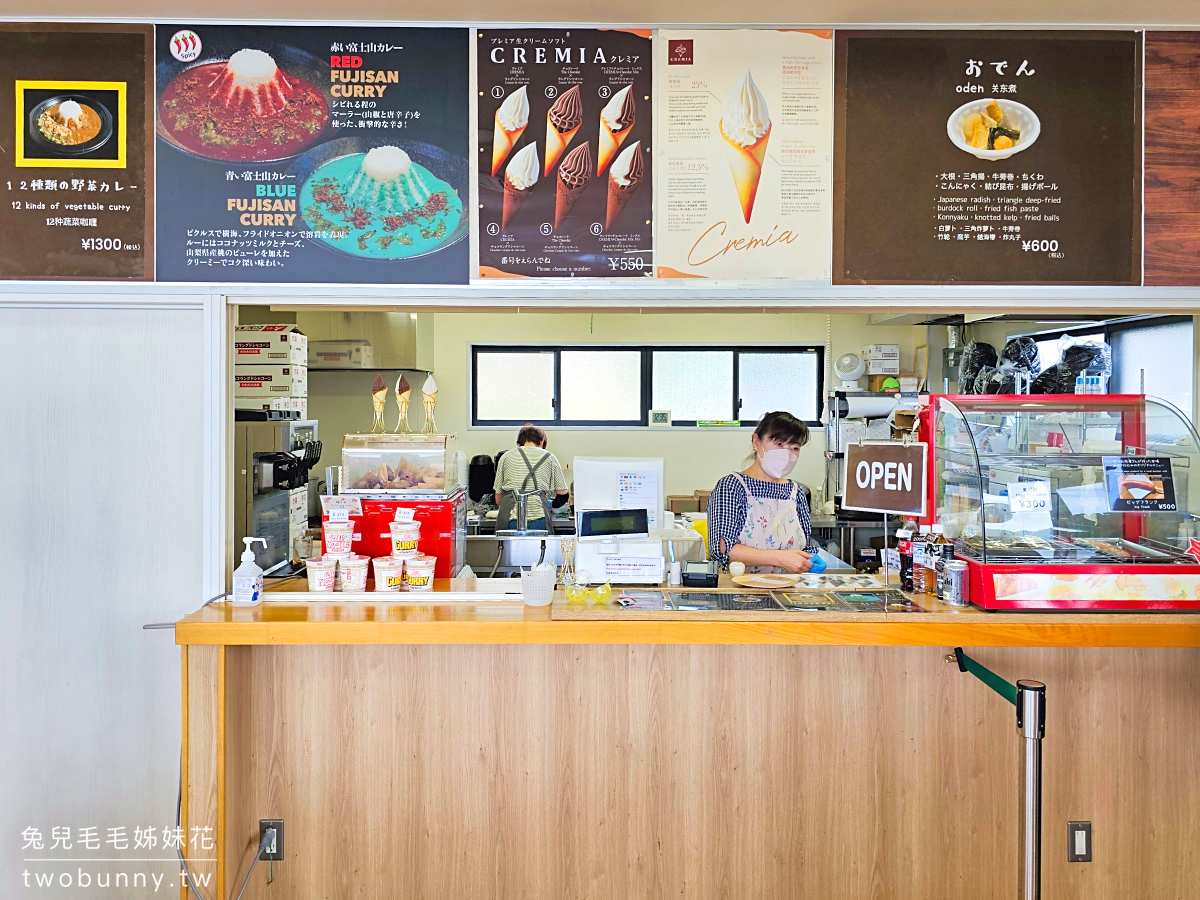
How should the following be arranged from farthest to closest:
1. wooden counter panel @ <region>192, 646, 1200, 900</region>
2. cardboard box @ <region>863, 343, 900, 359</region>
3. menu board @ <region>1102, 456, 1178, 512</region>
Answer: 1. cardboard box @ <region>863, 343, 900, 359</region>
2. wooden counter panel @ <region>192, 646, 1200, 900</region>
3. menu board @ <region>1102, 456, 1178, 512</region>

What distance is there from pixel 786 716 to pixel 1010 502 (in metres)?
0.88

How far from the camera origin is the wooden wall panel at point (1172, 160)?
7.64 feet

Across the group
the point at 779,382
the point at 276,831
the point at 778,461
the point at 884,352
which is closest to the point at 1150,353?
the point at 884,352

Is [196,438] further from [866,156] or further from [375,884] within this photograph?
[866,156]

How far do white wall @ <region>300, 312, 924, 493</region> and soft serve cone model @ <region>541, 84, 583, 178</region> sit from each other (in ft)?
14.7

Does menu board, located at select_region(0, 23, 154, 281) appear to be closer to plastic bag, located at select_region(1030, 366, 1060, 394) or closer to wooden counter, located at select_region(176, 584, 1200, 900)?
wooden counter, located at select_region(176, 584, 1200, 900)

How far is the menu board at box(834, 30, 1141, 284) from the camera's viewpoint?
7.63 feet

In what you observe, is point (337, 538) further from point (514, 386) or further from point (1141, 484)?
point (514, 386)

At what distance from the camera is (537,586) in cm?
229

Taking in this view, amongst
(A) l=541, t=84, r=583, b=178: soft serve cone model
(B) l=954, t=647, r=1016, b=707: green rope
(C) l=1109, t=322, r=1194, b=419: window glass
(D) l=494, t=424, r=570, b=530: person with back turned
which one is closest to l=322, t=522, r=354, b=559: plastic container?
(A) l=541, t=84, r=583, b=178: soft serve cone model

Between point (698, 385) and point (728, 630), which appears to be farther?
point (698, 385)

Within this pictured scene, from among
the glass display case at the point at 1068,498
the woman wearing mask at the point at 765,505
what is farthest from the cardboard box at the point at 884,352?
the glass display case at the point at 1068,498

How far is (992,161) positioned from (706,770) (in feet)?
6.28

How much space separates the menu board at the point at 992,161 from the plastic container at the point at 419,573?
144 cm
